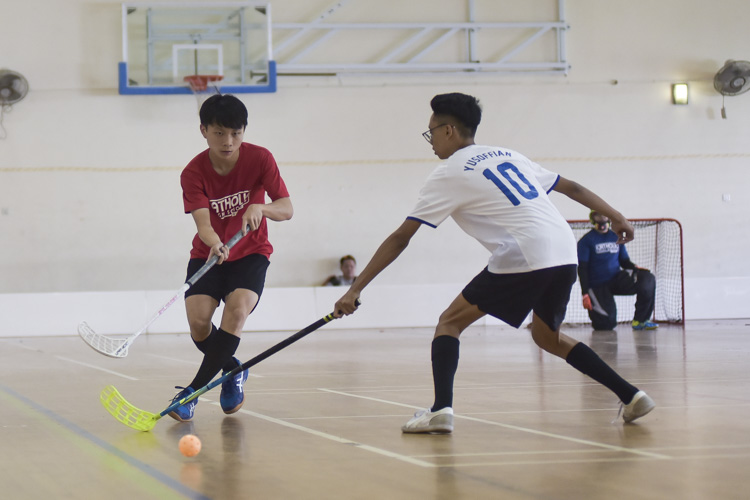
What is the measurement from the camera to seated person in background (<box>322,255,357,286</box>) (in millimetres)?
11289

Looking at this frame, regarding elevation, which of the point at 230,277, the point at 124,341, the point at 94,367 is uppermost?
the point at 230,277

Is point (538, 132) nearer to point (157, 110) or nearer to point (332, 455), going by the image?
point (157, 110)

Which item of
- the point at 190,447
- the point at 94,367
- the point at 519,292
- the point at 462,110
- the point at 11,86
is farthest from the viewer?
the point at 11,86

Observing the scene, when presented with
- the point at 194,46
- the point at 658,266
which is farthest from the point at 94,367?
the point at 658,266

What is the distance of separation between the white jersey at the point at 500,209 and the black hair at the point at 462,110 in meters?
0.10

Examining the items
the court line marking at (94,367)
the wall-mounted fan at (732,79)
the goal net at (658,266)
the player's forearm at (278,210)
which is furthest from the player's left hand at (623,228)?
the wall-mounted fan at (732,79)

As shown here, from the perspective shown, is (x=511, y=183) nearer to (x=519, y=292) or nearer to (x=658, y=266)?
Answer: (x=519, y=292)

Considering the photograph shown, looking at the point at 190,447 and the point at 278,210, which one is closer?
the point at 190,447

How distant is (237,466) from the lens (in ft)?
8.52

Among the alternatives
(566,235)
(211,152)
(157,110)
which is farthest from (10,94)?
(566,235)

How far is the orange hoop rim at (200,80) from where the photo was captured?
35.1 feet

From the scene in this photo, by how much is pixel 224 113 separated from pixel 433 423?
1.40 meters

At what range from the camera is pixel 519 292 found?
10.3 feet

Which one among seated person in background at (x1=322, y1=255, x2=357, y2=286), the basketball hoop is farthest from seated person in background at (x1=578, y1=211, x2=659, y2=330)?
the basketball hoop
